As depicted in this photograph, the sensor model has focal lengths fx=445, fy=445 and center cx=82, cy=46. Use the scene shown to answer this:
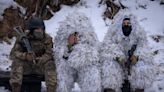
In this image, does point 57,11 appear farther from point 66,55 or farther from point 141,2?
point 66,55

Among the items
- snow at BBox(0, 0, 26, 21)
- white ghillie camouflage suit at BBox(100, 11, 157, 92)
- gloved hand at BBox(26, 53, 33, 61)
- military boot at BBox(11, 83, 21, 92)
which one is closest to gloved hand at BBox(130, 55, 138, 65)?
white ghillie camouflage suit at BBox(100, 11, 157, 92)

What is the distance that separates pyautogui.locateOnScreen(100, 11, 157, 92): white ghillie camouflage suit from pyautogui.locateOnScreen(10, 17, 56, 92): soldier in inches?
30.8

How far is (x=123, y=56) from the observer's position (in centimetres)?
632

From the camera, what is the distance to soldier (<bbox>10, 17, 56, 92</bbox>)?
5891mm

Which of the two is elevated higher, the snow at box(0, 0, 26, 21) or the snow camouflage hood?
the snow at box(0, 0, 26, 21)

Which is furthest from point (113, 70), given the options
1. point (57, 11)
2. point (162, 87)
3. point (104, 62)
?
point (57, 11)

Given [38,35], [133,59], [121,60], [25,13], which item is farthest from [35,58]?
[25,13]

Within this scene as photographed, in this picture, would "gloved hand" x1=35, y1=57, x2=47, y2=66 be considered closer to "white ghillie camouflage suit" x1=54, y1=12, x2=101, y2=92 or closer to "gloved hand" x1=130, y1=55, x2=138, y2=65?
"white ghillie camouflage suit" x1=54, y1=12, x2=101, y2=92

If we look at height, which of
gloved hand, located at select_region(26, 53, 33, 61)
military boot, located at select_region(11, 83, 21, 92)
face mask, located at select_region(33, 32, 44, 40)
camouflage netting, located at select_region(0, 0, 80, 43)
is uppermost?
camouflage netting, located at select_region(0, 0, 80, 43)

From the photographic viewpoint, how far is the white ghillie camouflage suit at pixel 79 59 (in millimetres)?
6141

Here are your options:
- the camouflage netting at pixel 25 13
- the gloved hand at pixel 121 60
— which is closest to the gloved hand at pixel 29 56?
the gloved hand at pixel 121 60

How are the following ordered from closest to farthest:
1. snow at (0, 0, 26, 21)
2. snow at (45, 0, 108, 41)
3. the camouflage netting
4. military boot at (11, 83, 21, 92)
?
military boot at (11, 83, 21, 92) → the camouflage netting → snow at (45, 0, 108, 41) → snow at (0, 0, 26, 21)

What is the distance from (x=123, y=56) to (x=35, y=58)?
4.11 ft

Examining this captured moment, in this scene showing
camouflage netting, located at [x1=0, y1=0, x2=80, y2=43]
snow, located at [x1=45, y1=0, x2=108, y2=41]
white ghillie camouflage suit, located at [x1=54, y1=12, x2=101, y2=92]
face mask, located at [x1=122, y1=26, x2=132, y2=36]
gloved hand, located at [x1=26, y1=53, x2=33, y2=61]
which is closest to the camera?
gloved hand, located at [x1=26, y1=53, x2=33, y2=61]
